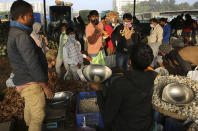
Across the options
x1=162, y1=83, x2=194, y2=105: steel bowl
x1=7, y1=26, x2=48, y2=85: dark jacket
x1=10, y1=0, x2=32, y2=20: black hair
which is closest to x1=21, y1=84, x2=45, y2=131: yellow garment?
x1=7, y1=26, x2=48, y2=85: dark jacket

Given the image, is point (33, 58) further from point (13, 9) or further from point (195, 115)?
point (195, 115)

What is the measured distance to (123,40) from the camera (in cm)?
409

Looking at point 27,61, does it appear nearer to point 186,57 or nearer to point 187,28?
point 186,57

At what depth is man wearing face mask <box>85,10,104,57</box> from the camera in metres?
3.72

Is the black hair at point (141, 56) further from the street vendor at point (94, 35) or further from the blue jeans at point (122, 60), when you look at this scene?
the blue jeans at point (122, 60)

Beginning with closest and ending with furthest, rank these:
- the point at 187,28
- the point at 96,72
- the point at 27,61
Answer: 1. the point at 27,61
2. the point at 96,72
3. the point at 187,28

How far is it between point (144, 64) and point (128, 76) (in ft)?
0.58

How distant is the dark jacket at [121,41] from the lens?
405 cm

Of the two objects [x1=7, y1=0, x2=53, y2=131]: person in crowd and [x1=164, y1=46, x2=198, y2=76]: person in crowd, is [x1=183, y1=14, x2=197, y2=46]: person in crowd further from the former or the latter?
[x1=7, y1=0, x2=53, y2=131]: person in crowd

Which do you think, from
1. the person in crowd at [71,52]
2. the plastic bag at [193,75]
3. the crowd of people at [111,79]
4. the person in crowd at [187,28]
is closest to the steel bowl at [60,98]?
the crowd of people at [111,79]

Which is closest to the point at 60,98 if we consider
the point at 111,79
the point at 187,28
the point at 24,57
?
the point at 24,57

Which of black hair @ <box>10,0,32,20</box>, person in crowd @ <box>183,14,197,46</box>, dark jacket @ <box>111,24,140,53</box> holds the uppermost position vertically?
person in crowd @ <box>183,14,197,46</box>

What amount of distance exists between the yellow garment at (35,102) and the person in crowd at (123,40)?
249 centimetres

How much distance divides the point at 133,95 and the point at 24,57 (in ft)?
4.27
